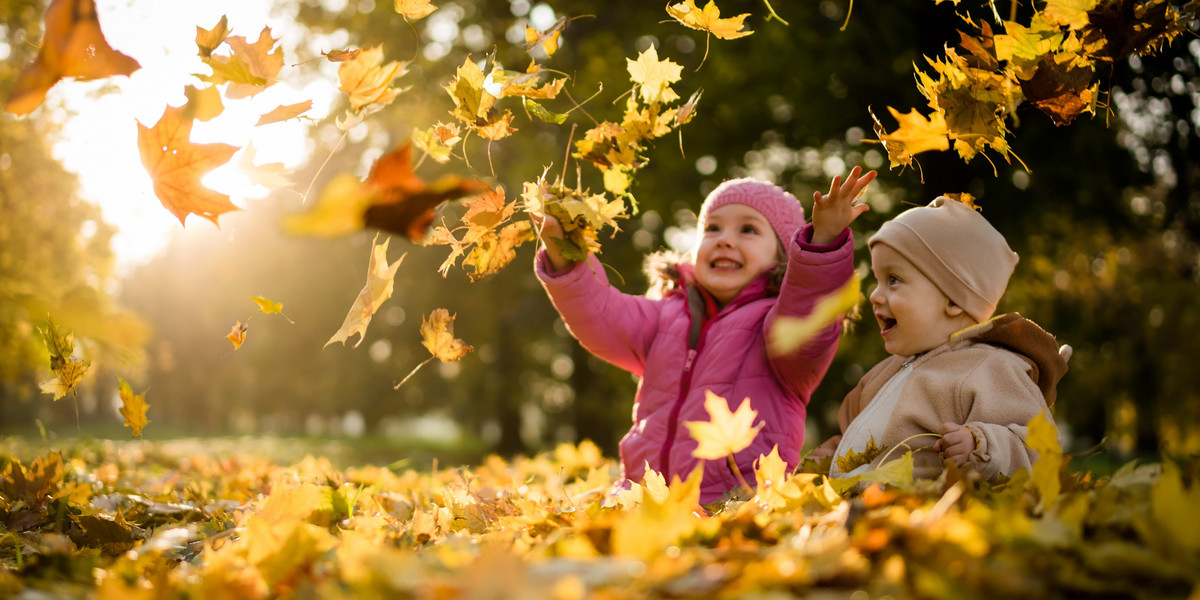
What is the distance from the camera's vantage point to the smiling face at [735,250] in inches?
121

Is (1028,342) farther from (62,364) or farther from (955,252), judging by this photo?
(62,364)

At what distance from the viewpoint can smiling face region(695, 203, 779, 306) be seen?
308 cm

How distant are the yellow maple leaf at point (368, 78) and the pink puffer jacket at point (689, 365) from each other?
1.05 m

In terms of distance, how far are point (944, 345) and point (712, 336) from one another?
3.32 feet

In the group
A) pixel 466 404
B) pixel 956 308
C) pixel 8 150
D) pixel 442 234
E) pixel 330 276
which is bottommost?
pixel 466 404

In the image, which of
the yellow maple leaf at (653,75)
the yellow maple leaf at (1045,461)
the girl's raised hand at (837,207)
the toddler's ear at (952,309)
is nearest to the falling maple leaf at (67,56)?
the yellow maple leaf at (653,75)

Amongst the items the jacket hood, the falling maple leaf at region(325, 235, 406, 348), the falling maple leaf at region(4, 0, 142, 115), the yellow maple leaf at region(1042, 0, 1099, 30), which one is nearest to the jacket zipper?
the jacket hood

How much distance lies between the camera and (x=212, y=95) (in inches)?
61.6

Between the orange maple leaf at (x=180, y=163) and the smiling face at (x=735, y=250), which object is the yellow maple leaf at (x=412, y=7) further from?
the smiling face at (x=735, y=250)

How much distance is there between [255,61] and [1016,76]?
166cm

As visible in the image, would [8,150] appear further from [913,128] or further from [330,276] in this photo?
[913,128]

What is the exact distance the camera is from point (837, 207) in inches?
Answer: 88.7

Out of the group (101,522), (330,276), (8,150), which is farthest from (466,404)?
(101,522)

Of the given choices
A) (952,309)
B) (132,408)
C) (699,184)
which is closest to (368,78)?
(132,408)
